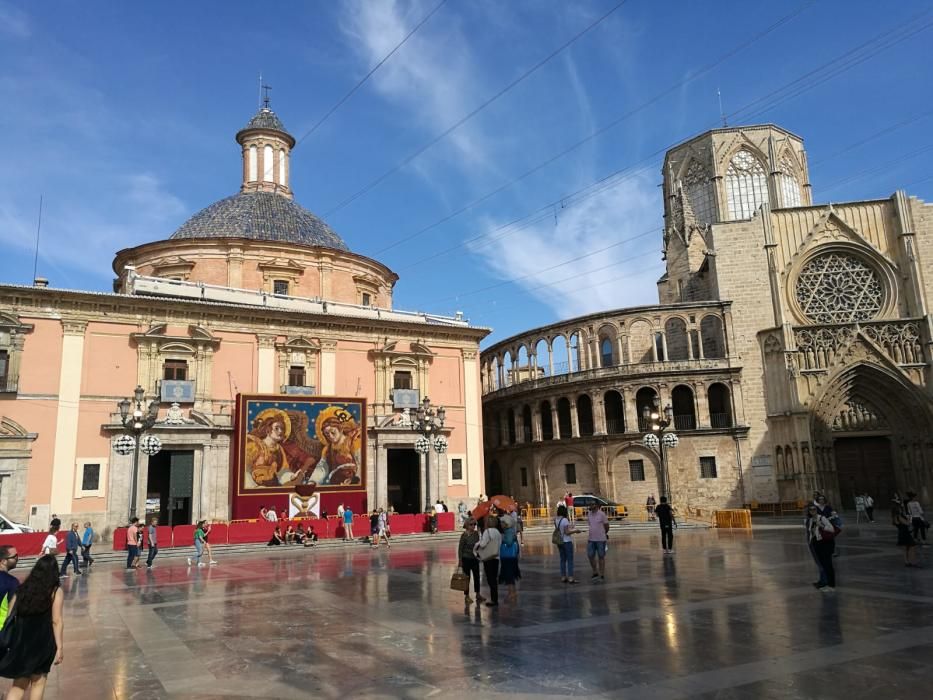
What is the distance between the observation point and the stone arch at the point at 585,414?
139 feet

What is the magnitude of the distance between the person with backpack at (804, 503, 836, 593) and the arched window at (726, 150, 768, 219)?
45761 millimetres

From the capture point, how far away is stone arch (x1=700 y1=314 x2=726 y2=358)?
132 ft

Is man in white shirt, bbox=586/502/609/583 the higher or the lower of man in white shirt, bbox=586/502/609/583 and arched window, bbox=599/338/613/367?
the lower

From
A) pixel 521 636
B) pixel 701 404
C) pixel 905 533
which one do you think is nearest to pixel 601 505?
pixel 701 404

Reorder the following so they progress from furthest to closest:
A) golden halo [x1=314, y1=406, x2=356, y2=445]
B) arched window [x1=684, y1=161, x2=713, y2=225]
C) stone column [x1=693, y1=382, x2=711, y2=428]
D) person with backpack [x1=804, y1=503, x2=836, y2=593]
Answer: arched window [x1=684, y1=161, x2=713, y2=225]
stone column [x1=693, y1=382, x2=711, y2=428]
golden halo [x1=314, y1=406, x2=356, y2=445]
person with backpack [x1=804, y1=503, x2=836, y2=593]

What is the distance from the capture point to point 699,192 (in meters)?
54.8

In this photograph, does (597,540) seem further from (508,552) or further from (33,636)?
(33,636)

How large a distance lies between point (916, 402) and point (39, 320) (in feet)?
139

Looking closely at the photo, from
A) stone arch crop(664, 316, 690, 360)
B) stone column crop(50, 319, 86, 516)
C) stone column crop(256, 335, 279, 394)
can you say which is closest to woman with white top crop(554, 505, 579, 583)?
stone column crop(256, 335, 279, 394)

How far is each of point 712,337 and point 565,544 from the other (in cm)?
3293

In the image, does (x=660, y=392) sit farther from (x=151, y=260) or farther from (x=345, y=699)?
(x=345, y=699)

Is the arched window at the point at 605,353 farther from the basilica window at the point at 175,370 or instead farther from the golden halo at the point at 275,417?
the basilica window at the point at 175,370

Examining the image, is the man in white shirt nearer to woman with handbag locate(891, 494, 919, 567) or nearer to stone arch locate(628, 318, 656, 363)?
woman with handbag locate(891, 494, 919, 567)

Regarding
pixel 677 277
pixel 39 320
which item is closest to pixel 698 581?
pixel 39 320
